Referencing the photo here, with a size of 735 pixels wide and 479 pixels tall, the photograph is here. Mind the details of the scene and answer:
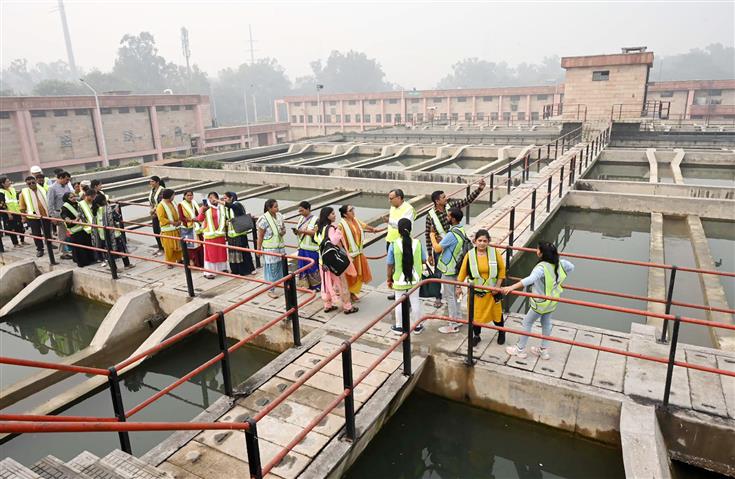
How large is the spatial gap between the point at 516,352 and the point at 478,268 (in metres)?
1.00

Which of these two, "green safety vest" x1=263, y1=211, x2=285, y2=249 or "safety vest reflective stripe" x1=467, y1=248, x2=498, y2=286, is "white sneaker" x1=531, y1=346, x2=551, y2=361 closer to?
"safety vest reflective stripe" x1=467, y1=248, x2=498, y2=286

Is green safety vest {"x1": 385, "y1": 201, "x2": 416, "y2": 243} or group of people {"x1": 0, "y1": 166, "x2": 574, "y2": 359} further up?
green safety vest {"x1": 385, "y1": 201, "x2": 416, "y2": 243}

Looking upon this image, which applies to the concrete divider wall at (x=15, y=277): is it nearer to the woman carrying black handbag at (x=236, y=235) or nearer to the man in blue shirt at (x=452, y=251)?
the woman carrying black handbag at (x=236, y=235)

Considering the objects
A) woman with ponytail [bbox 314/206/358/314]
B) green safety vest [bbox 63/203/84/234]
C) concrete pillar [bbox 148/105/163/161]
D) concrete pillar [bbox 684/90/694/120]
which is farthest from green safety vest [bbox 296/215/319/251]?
concrete pillar [bbox 684/90/694/120]

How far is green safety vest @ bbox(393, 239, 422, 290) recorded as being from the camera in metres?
5.57

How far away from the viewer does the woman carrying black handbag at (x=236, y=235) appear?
25.6 feet

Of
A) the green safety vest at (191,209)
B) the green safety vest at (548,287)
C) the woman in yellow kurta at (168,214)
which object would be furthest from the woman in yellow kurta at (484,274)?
the woman in yellow kurta at (168,214)

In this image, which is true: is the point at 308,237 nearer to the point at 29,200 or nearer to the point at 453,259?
the point at 453,259

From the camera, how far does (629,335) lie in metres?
5.61

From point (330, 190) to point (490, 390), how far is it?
13.4 metres

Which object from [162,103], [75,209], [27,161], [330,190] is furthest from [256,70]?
[75,209]

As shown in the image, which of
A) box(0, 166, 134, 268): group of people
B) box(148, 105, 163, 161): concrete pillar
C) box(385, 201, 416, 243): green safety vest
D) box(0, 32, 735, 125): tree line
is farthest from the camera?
box(0, 32, 735, 125): tree line

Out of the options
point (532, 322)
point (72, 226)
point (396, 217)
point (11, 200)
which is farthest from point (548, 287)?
point (11, 200)

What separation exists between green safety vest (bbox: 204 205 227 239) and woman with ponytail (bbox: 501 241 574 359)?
16.0 feet
